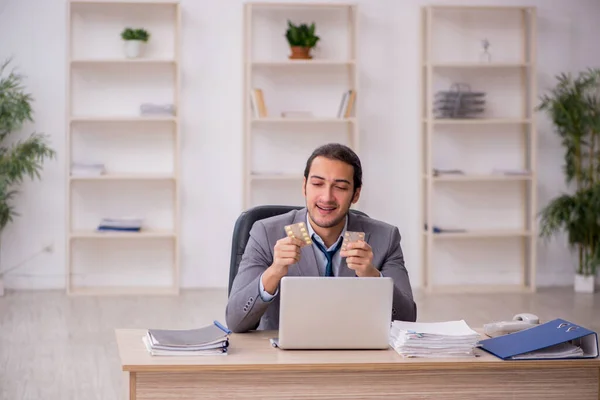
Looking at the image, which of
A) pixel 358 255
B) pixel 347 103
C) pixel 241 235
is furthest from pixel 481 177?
pixel 358 255

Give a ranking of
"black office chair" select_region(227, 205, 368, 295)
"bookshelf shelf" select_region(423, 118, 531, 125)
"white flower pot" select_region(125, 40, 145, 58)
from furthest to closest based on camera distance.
→ "bookshelf shelf" select_region(423, 118, 531, 125), "white flower pot" select_region(125, 40, 145, 58), "black office chair" select_region(227, 205, 368, 295)

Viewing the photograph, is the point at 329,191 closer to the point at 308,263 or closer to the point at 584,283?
the point at 308,263

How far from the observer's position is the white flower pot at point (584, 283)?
7562 millimetres

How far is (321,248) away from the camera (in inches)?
119

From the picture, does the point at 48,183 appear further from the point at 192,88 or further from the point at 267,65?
the point at 267,65

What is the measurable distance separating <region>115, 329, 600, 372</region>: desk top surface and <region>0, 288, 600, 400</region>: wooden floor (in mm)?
1988

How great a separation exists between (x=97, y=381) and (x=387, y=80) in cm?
396

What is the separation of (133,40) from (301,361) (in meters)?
5.18

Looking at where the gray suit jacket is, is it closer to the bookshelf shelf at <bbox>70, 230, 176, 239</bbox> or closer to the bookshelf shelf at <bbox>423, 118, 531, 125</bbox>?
the bookshelf shelf at <bbox>70, 230, 176, 239</bbox>

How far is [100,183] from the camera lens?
746cm

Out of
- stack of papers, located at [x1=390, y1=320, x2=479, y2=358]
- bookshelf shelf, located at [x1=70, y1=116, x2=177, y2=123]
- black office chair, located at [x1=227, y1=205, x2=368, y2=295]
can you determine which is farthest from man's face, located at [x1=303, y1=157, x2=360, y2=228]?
bookshelf shelf, located at [x1=70, y1=116, x2=177, y2=123]

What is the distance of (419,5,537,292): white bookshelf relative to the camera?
25.2ft

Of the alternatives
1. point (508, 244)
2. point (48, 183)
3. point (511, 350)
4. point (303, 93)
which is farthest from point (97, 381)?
point (508, 244)

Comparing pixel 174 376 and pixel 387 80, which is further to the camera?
pixel 387 80
